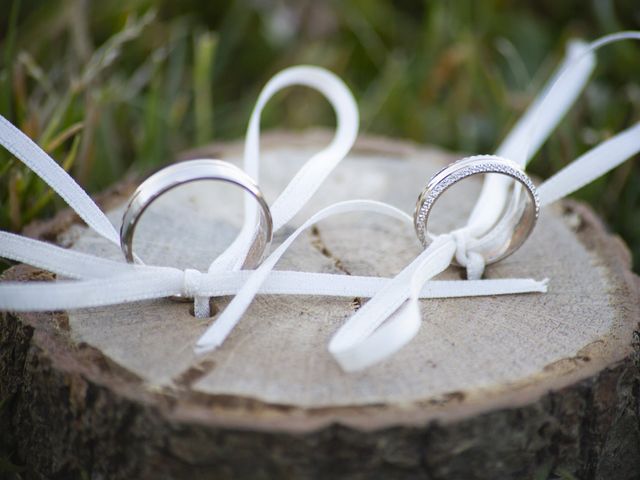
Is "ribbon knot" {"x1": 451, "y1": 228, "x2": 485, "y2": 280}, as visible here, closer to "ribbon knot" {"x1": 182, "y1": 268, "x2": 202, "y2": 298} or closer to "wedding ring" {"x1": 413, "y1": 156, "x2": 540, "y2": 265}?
"wedding ring" {"x1": 413, "y1": 156, "x2": 540, "y2": 265}

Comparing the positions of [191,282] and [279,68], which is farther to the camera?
[279,68]

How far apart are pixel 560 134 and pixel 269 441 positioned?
107cm

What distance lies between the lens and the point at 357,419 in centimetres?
75

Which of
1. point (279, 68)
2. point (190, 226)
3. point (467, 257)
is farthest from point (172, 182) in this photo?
point (279, 68)

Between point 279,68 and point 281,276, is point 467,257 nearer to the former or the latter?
point 281,276

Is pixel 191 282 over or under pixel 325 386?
over

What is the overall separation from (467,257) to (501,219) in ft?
0.29

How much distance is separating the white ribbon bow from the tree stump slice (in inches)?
1.2

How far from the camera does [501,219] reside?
1.03m

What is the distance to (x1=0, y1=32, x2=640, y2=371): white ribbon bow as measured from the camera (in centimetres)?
80

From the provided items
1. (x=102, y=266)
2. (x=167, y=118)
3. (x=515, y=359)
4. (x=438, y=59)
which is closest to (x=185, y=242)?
(x=102, y=266)

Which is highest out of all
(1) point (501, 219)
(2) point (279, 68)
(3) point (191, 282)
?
(2) point (279, 68)

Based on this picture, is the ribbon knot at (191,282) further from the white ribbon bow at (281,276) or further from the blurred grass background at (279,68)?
the blurred grass background at (279,68)

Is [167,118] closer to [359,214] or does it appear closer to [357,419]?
[359,214]
